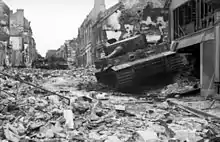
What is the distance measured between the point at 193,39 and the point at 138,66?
2754mm

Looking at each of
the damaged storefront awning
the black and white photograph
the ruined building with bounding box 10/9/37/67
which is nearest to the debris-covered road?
the black and white photograph

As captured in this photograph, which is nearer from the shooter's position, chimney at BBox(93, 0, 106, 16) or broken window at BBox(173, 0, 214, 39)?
broken window at BBox(173, 0, 214, 39)

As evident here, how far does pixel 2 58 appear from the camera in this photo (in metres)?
24.0

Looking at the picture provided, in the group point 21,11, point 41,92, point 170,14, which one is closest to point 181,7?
point 170,14

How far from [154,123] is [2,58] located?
21455 millimetres

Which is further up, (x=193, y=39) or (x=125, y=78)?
(x=193, y=39)

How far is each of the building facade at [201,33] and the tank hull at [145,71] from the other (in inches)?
32.1

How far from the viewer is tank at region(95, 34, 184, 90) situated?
11.9 m

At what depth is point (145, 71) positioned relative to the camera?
12211 millimetres

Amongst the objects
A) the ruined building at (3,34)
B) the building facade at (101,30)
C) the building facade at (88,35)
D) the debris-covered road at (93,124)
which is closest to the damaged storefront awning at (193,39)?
the debris-covered road at (93,124)

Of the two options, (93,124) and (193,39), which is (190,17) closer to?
(193,39)

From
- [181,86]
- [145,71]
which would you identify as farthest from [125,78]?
[181,86]

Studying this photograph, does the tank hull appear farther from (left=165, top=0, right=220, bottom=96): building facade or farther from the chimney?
the chimney

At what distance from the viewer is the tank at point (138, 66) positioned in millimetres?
11891
